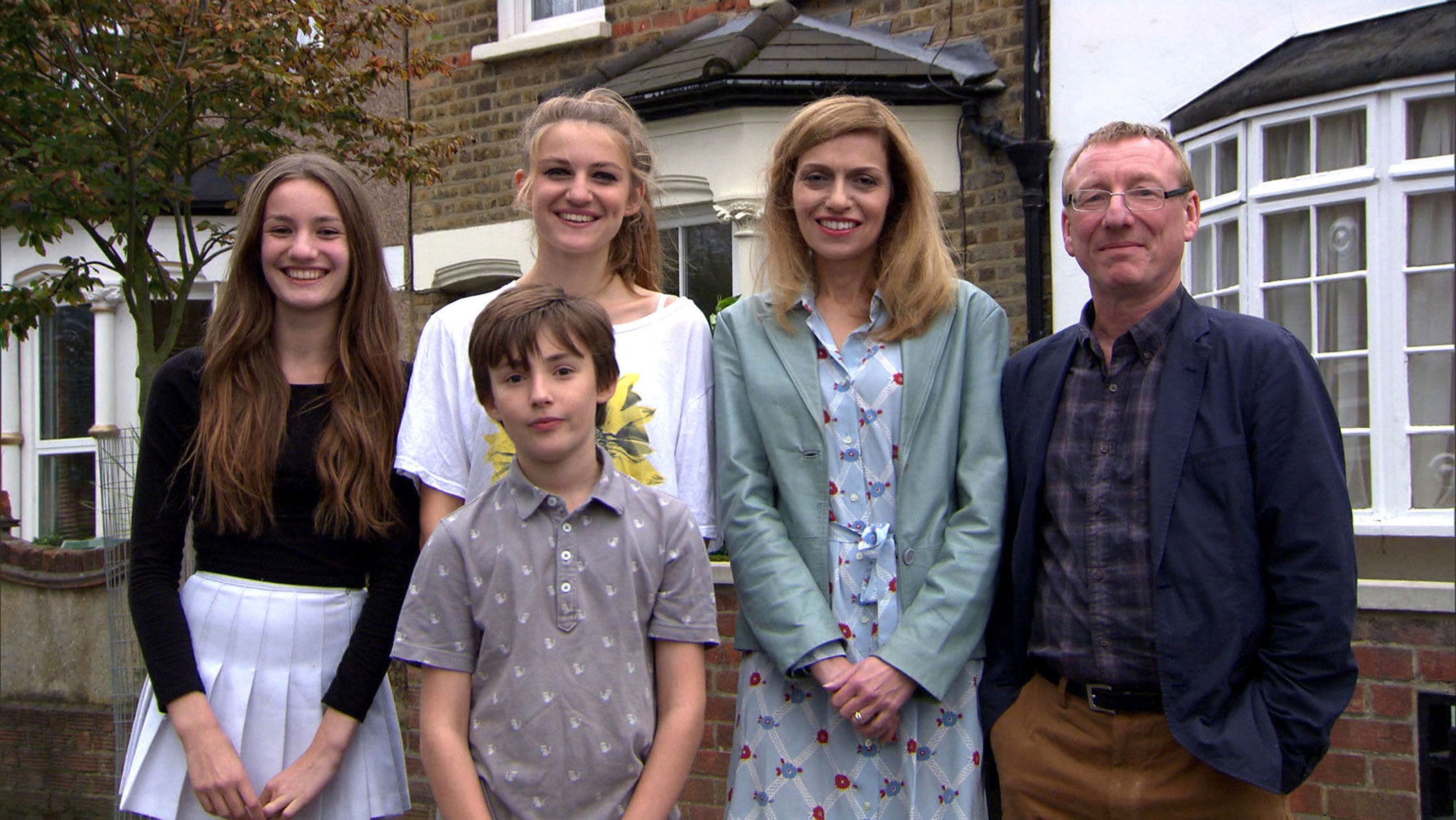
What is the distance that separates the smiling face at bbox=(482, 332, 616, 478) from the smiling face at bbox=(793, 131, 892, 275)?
2.18 feet

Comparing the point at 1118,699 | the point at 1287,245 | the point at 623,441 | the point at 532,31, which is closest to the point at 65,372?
the point at 532,31

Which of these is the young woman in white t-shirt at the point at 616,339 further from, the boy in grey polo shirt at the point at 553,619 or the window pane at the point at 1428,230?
the window pane at the point at 1428,230

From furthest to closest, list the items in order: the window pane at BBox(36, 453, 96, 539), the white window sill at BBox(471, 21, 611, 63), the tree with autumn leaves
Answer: the window pane at BBox(36, 453, 96, 539) → the white window sill at BBox(471, 21, 611, 63) → the tree with autumn leaves

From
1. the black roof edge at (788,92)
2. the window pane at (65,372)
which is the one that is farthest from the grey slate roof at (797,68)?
the window pane at (65,372)

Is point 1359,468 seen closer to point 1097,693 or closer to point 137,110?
point 1097,693

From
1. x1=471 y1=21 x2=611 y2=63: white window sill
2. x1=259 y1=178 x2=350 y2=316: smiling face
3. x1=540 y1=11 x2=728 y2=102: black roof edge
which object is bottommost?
x1=259 y1=178 x2=350 y2=316: smiling face

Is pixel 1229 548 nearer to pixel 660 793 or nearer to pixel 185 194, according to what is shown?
pixel 660 793

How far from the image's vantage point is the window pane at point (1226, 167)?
7.11 m

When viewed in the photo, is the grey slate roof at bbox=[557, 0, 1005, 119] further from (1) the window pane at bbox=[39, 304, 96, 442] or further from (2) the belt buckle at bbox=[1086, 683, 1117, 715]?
(1) the window pane at bbox=[39, 304, 96, 442]

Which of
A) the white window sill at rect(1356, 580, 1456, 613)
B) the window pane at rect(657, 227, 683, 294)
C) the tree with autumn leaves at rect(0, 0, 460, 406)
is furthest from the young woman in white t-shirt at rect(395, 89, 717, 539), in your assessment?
the window pane at rect(657, 227, 683, 294)

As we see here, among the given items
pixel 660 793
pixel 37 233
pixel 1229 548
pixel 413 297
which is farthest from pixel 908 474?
pixel 413 297

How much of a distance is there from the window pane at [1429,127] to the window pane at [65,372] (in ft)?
34.5

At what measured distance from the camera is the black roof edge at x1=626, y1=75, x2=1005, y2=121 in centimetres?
773

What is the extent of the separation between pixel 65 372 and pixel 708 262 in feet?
21.9
